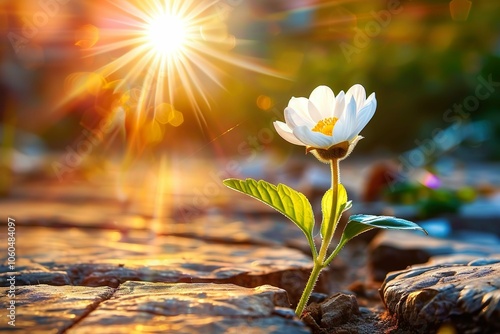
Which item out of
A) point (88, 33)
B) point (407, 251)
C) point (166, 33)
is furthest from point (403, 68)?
point (407, 251)

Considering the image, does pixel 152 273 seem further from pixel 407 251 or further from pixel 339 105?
pixel 407 251

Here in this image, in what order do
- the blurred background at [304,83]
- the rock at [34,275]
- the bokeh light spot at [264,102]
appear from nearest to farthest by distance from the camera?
the rock at [34,275] < the blurred background at [304,83] < the bokeh light spot at [264,102]

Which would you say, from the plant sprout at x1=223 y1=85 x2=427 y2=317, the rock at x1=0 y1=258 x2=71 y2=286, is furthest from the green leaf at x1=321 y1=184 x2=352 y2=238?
the rock at x1=0 y1=258 x2=71 y2=286

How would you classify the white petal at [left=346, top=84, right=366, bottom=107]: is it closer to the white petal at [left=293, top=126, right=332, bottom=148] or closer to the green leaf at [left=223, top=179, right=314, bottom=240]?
the white petal at [left=293, top=126, right=332, bottom=148]

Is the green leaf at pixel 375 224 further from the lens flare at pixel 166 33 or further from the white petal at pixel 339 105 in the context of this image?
the lens flare at pixel 166 33

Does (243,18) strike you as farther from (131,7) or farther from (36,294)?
(36,294)

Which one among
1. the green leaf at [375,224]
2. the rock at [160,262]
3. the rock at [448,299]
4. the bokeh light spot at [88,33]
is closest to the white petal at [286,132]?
the green leaf at [375,224]

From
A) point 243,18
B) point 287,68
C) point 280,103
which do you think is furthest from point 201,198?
point 243,18
